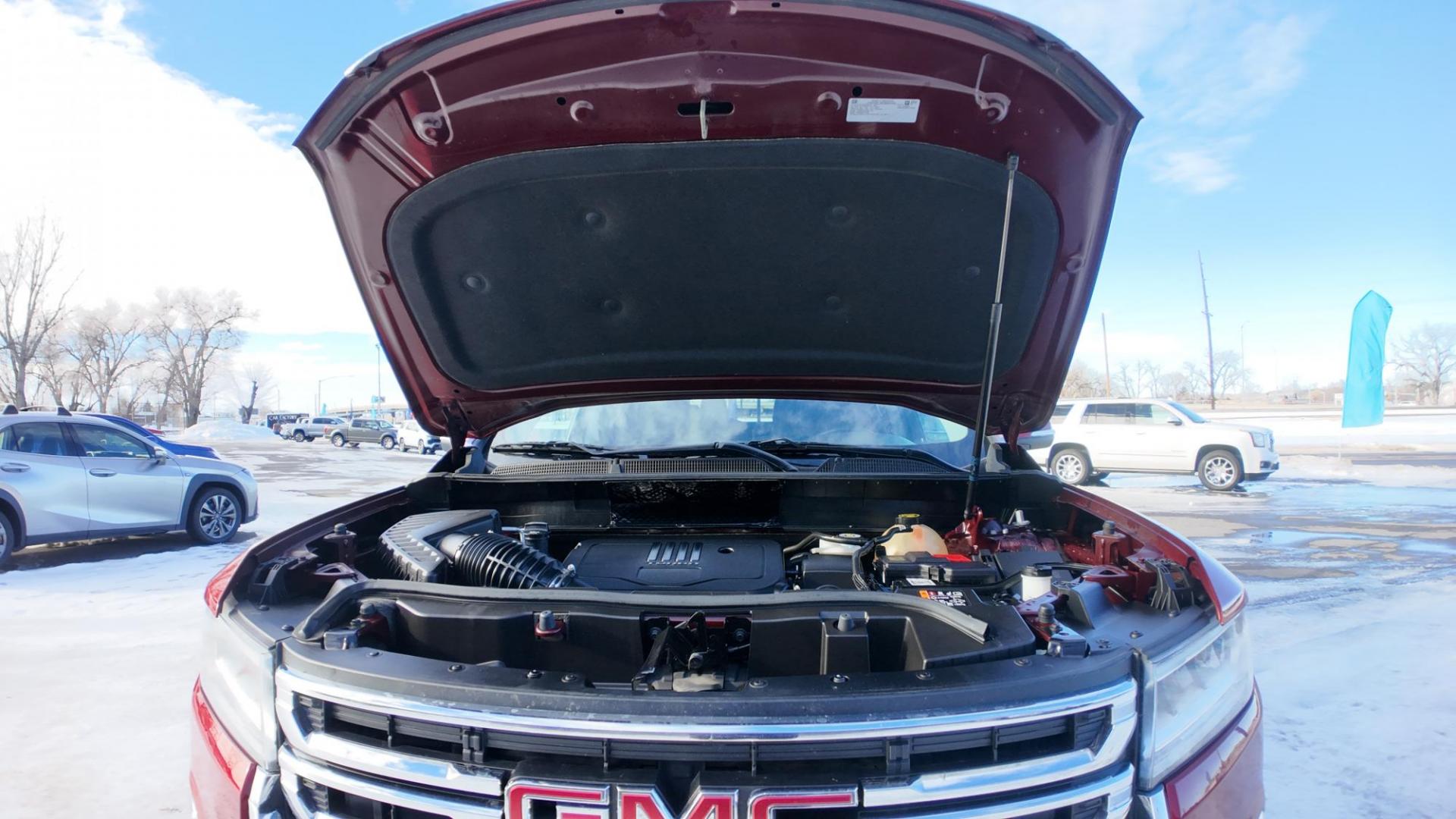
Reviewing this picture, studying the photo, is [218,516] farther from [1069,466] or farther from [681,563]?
[1069,466]

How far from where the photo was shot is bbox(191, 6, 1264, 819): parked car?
50.1 inches

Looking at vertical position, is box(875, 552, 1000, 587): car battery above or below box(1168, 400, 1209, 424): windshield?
below

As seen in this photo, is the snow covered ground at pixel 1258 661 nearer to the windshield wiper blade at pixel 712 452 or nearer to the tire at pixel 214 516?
the tire at pixel 214 516

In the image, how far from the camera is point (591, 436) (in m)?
3.24

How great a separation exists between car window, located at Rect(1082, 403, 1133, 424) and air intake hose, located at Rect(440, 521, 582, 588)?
14.7 m

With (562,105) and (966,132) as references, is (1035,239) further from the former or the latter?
(562,105)

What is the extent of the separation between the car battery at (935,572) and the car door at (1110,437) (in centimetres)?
1368

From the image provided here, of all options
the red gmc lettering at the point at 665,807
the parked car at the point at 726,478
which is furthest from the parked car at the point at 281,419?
the red gmc lettering at the point at 665,807

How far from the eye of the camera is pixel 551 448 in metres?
3.06

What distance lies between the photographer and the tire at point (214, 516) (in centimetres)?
837

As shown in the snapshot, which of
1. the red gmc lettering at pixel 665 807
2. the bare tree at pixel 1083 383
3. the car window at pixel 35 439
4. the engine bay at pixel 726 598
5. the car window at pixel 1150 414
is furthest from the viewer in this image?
the bare tree at pixel 1083 383

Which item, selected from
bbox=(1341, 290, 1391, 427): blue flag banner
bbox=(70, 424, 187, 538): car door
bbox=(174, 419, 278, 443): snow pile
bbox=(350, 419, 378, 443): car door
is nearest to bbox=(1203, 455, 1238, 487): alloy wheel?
bbox=(1341, 290, 1391, 427): blue flag banner

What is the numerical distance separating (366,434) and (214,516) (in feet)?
99.4

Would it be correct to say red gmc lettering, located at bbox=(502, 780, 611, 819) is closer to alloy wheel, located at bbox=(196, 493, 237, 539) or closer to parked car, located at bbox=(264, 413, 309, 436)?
alloy wheel, located at bbox=(196, 493, 237, 539)
